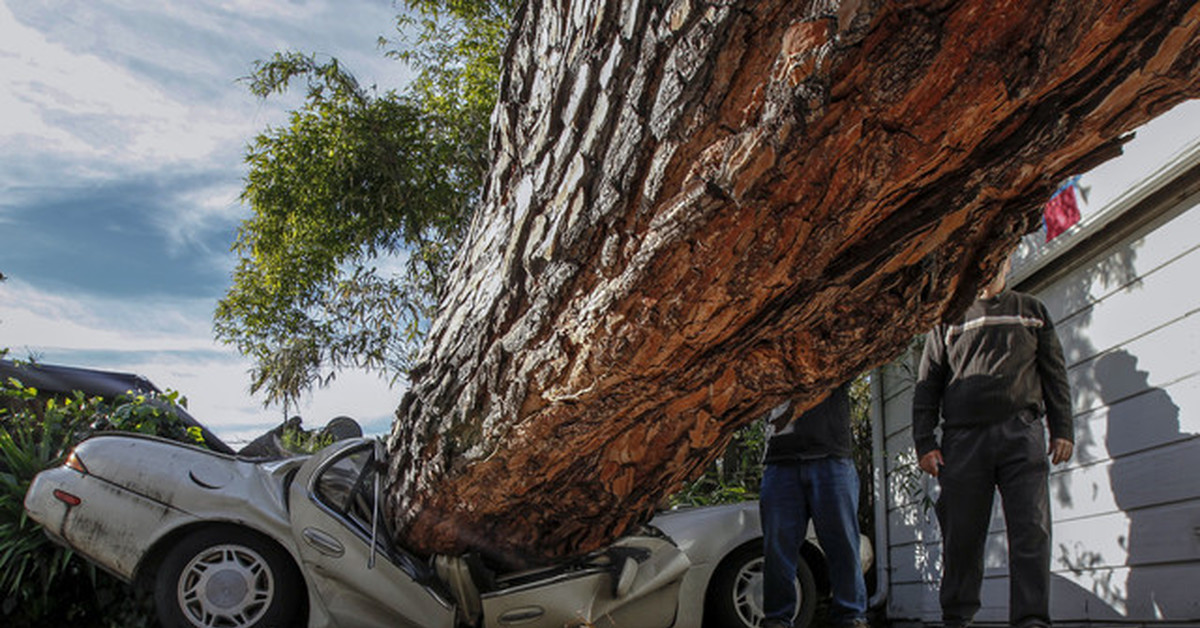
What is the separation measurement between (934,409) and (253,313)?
13528 mm

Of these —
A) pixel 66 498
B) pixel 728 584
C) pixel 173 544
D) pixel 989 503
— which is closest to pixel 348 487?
pixel 173 544

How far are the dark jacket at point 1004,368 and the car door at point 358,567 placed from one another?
2.52m

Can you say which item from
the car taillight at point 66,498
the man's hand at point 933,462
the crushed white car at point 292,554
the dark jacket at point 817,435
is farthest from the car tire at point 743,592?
the car taillight at point 66,498

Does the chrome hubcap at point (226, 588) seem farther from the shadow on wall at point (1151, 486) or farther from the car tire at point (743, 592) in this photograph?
the shadow on wall at point (1151, 486)

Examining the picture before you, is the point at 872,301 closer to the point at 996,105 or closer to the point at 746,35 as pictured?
the point at 996,105

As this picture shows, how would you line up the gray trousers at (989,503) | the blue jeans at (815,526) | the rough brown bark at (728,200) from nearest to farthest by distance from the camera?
1. the rough brown bark at (728,200)
2. the gray trousers at (989,503)
3. the blue jeans at (815,526)

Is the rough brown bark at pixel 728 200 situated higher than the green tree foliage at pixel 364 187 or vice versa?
the green tree foliage at pixel 364 187

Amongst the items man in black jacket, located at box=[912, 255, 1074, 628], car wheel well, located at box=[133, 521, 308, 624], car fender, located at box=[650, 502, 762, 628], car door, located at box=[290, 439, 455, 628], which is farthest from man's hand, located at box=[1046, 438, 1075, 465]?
car wheel well, located at box=[133, 521, 308, 624]

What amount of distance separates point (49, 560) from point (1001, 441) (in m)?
4.99

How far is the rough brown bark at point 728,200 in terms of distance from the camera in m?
1.57

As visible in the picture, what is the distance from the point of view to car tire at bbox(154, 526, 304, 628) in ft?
11.8

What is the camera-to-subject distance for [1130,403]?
4.34m

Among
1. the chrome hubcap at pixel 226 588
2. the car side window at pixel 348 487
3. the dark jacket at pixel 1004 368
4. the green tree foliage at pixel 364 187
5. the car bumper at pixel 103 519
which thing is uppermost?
the green tree foliage at pixel 364 187

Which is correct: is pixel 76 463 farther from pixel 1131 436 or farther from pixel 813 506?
pixel 1131 436
